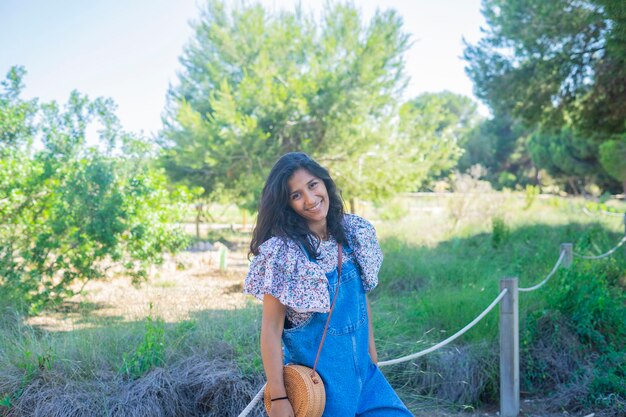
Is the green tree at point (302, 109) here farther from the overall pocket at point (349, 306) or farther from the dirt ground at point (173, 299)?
the overall pocket at point (349, 306)

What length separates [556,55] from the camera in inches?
417

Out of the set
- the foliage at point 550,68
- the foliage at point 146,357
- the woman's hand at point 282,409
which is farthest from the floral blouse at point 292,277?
the foliage at point 550,68

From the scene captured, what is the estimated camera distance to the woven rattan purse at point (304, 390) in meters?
1.80

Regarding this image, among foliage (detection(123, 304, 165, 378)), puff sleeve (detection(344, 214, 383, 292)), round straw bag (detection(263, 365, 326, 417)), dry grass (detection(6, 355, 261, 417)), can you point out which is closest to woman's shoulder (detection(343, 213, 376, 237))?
puff sleeve (detection(344, 214, 383, 292))

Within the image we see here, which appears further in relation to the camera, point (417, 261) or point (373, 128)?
point (373, 128)

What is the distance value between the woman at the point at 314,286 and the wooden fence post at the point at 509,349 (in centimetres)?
229

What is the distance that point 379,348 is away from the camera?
4395 mm

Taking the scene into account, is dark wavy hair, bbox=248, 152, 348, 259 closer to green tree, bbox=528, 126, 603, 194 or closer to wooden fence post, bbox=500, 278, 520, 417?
wooden fence post, bbox=500, 278, 520, 417

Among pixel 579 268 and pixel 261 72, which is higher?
pixel 261 72

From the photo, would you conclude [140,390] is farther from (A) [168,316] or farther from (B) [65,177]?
(B) [65,177]

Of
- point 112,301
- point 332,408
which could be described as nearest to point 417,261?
point 112,301

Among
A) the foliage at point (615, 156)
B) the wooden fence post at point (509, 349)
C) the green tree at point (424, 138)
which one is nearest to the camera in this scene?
the wooden fence post at point (509, 349)

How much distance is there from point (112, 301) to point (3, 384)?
3973 mm

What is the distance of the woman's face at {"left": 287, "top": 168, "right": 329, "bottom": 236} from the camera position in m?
2.07
